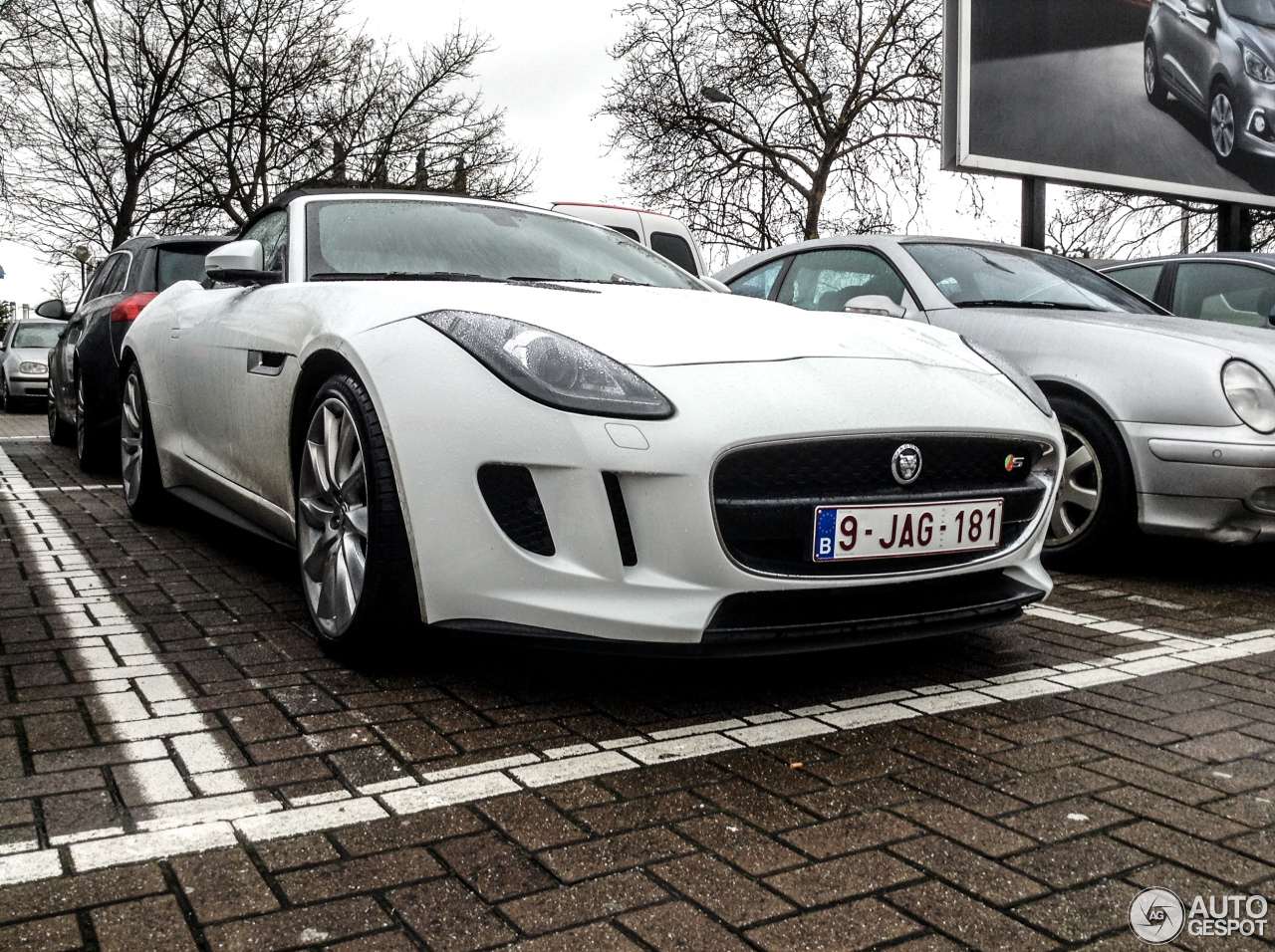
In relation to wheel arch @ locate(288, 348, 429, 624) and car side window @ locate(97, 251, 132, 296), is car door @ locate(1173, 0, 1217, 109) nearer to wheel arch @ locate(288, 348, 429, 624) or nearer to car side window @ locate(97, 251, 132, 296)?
car side window @ locate(97, 251, 132, 296)

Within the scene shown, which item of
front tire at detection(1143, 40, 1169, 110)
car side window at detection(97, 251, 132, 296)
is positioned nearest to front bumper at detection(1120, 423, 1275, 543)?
car side window at detection(97, 251, 132, 296)

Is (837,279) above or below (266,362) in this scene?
above

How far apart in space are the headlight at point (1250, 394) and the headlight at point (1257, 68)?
1367 cm

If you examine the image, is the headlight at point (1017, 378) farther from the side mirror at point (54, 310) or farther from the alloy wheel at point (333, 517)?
the side mirror at point (54, 310)

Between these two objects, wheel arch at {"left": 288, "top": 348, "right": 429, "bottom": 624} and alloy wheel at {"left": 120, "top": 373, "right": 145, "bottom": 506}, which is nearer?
wheel arch at {"left": 288, "top": 348, "right": 429, "bottom": 624}

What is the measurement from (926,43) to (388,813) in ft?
86.3

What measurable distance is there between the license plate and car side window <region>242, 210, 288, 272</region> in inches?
89.2

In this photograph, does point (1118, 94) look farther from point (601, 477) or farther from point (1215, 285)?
point (601, 477)

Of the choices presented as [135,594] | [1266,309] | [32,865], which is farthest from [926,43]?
[32,865]

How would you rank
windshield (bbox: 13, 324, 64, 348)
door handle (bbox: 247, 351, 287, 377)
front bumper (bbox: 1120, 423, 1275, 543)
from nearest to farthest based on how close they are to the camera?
door handle (bbox: 247, 351, 287, 377)
front bumper (bbox: 1120, 423, 1275, 543)
windshield (bbox: 13, 324, 64, 348)

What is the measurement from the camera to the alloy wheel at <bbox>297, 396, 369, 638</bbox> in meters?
3.27

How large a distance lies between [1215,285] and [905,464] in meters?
4.62

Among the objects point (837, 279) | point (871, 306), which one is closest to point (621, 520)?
point (871, 306)

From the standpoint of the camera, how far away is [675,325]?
10.7ft
